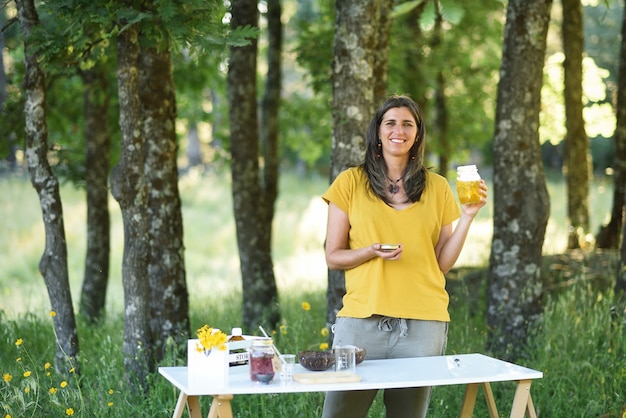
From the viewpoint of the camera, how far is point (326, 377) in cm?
423

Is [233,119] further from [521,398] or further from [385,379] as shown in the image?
[385,379]

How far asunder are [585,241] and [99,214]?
613 centimetres

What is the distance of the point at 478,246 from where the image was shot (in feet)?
54.6

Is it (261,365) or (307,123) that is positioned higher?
(307,123)

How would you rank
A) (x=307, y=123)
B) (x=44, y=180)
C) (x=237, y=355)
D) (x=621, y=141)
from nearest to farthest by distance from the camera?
(x=237, y=355) < (x=44, y=180) < (x=621, y=141) < (x=307, y=123)

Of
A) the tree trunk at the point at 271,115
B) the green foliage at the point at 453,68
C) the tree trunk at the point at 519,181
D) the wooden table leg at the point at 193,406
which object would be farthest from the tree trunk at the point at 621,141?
the wooden table leg at the point at 193,406

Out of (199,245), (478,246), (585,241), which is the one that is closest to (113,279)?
(199,245)

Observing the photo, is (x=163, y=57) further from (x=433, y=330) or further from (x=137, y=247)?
(x=433, y=330)

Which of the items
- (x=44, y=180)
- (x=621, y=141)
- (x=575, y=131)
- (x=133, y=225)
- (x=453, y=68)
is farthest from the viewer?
(x=453, y=68)

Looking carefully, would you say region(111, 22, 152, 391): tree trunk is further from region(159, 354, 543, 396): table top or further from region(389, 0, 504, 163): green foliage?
region(389, 0, 504, 163): green foliage

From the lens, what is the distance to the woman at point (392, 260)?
4.75 metres

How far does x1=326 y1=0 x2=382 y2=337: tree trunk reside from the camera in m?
6.89

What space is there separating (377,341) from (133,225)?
2238mm

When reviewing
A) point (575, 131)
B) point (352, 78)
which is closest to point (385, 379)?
point (352, 78)
